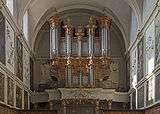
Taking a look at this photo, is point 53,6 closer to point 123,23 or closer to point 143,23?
point 123,23

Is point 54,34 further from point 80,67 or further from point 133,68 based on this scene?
point 133,68

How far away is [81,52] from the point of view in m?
29.7

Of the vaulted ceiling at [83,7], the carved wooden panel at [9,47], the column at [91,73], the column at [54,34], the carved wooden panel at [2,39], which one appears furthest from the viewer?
the vaulted ceiling at [83,7]

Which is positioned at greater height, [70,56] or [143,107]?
[70,56]

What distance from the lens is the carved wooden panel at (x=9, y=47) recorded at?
21.5 m

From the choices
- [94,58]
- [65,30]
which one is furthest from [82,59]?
[65,30]

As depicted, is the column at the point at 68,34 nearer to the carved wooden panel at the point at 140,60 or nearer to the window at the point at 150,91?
the carved wooden panel at the point at 140,60

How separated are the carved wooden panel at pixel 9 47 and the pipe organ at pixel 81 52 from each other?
227 inches

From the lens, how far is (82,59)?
93.9 ft

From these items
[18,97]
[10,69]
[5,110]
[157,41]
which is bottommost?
[5,110]

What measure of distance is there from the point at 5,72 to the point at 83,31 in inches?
417

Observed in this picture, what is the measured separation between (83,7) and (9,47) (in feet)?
37.3

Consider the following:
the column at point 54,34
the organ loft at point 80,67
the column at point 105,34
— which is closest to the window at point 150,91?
the organ loft at point 80,67

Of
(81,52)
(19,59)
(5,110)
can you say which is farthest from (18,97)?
(81,52)
